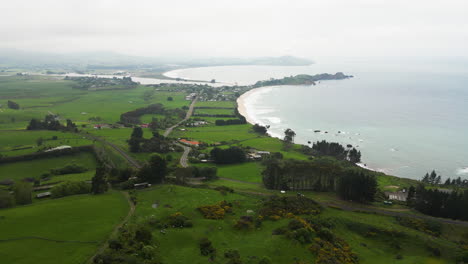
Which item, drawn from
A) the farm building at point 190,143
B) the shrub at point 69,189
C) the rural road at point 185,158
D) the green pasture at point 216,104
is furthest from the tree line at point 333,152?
the green pasture at point 216,104

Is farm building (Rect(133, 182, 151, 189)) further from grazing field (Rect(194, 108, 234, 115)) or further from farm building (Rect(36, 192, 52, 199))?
grazing field (Rect(194, 108, 234, 115))

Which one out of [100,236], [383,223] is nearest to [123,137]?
[100,236]

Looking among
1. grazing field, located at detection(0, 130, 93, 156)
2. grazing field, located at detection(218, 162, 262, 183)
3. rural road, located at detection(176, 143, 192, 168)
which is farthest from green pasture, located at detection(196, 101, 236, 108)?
grazing field, located at detection(218, 162, 262, 183)

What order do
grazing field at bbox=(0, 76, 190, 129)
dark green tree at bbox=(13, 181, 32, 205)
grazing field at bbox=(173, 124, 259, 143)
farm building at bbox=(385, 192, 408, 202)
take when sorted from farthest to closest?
grazing field at bbox=(0, 76, 190, 129) → grazing field at bbox=(173, 124, 259, 143) → farm building at bbox=(385, 192, 408, 202) → dark green tree at bbox=(13, 181, 32, 205)

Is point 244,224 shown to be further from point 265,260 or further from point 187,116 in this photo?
point 187,116

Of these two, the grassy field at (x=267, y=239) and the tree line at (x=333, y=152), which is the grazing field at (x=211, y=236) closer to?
the grassy field at (x=267, y=239)

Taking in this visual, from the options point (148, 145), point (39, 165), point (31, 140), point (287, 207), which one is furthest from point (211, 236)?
point (31, 140)
